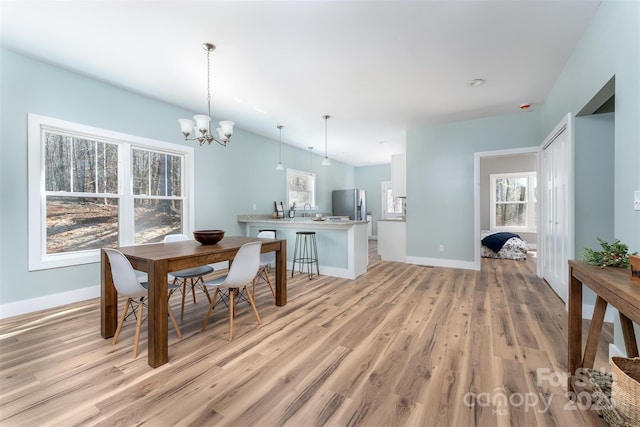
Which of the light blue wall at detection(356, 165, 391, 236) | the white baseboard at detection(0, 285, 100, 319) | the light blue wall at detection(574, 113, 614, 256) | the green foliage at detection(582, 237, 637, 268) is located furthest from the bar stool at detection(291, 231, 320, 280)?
the light blue wall at detection(356, 165, 391, 236)

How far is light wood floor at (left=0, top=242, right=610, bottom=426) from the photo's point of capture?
4.70 ft

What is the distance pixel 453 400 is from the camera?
152cm

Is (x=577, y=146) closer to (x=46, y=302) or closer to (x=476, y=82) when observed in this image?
(x=476, y=82)

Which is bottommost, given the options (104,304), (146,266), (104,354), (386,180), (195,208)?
(104,354)

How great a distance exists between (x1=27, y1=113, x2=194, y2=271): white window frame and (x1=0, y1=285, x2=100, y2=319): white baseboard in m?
0.33

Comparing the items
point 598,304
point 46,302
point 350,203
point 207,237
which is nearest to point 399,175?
point 350,203

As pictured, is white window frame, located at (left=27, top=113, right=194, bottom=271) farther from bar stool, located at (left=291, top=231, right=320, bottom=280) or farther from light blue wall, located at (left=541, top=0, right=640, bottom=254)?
light blue wall, located at (left=541, top=0, right=640, bottom=254)

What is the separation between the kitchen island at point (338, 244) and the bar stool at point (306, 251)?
9 cm

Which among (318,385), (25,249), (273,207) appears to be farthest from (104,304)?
(273,207)

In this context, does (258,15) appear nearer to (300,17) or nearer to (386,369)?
(300,17)

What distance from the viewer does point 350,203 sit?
7953 millimetres

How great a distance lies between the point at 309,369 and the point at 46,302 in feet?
10.2

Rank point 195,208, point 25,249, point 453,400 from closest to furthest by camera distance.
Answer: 1. point 453,400
2. point 25,249
3. point 195,208

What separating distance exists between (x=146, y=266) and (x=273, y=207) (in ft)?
13.4
